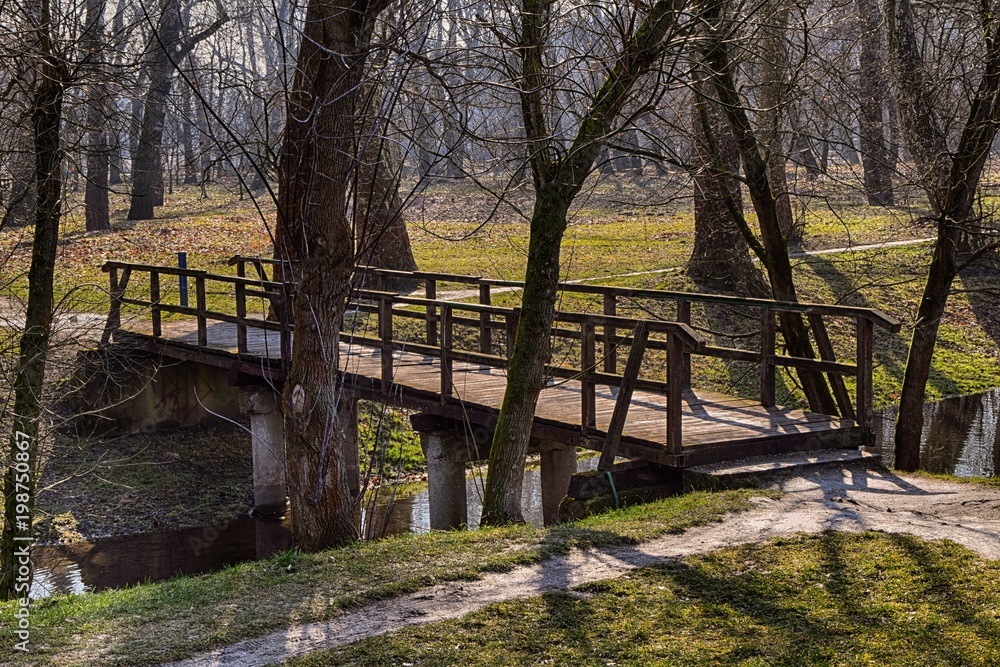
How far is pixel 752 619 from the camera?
596cm

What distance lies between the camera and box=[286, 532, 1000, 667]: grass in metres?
5.41

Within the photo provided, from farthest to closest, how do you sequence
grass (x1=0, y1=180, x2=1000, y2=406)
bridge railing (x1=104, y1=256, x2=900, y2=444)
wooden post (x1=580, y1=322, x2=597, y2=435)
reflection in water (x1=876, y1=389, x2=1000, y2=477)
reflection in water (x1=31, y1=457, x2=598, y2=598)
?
grass (x1=0, y1=180, x2=1000, y2=406), reflection in water (x1=876, y1=389, x2=1000, y2=477), reflection in water (x1=31, y1=457, x2=598, y2=598), wooden post (x1=580, y1=322, x2=597, y2=435), bridge railing (x1=104, y1=256, x2=900, y2=444)

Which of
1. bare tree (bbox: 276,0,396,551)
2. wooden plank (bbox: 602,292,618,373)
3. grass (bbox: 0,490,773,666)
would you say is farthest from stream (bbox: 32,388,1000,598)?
grass (bbox: 0,490,773,666)

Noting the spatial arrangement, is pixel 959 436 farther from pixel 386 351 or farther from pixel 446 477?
pixel 386 351

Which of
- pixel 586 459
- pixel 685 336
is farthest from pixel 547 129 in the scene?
pixel 586 459

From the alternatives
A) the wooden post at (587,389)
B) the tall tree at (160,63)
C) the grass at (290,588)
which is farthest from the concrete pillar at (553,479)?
the tall tree at (160,63)

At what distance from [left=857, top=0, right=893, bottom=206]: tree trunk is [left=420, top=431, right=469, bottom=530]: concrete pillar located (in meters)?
5.53

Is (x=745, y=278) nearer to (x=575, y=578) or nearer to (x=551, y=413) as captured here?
(x=551, y=413)

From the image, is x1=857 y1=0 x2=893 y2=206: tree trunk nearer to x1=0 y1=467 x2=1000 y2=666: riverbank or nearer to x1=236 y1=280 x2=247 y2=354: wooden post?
x1=0 y1=467 x2=1000 y2=666: riverbank

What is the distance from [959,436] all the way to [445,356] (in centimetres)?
954

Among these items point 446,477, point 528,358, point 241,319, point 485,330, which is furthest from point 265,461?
point 528,358

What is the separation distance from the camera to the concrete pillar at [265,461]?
48.7 feet

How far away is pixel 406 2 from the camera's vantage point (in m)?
7.96

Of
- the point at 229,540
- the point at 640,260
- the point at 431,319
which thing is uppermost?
the point at 640,260
